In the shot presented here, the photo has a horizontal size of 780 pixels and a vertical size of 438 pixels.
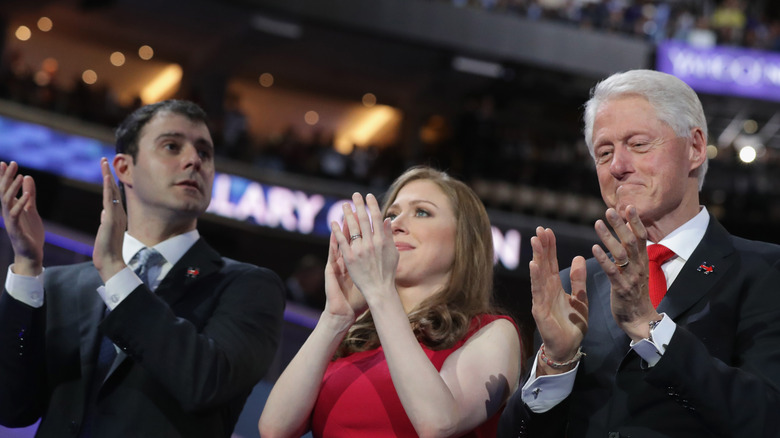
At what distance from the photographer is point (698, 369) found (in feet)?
4.82

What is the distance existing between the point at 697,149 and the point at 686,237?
0.21m

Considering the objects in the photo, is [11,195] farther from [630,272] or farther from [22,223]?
[630,272]

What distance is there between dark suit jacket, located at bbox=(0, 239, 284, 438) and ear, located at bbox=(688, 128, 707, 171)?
118cm

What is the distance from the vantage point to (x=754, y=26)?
1384 cm

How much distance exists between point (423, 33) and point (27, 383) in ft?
37.3

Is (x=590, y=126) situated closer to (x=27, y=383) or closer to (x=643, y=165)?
(x=643, y=165)

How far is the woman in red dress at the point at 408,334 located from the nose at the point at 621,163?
0.50 meters

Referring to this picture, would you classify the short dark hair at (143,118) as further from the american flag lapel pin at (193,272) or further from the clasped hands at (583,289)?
the clasped hands at (583,289)

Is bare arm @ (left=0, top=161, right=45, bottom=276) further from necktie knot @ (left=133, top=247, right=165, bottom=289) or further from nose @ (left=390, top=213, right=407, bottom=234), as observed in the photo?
nose @ (left=390, top=213, right=407, bottom=234)

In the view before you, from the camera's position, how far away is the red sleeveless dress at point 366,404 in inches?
74.9

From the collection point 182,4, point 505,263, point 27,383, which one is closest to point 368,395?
point 27,383

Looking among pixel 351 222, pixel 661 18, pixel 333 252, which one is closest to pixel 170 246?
pixel 333 252

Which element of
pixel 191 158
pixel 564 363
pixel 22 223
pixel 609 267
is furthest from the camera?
pixel 191 158

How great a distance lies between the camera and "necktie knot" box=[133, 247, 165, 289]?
2271 millimetres
